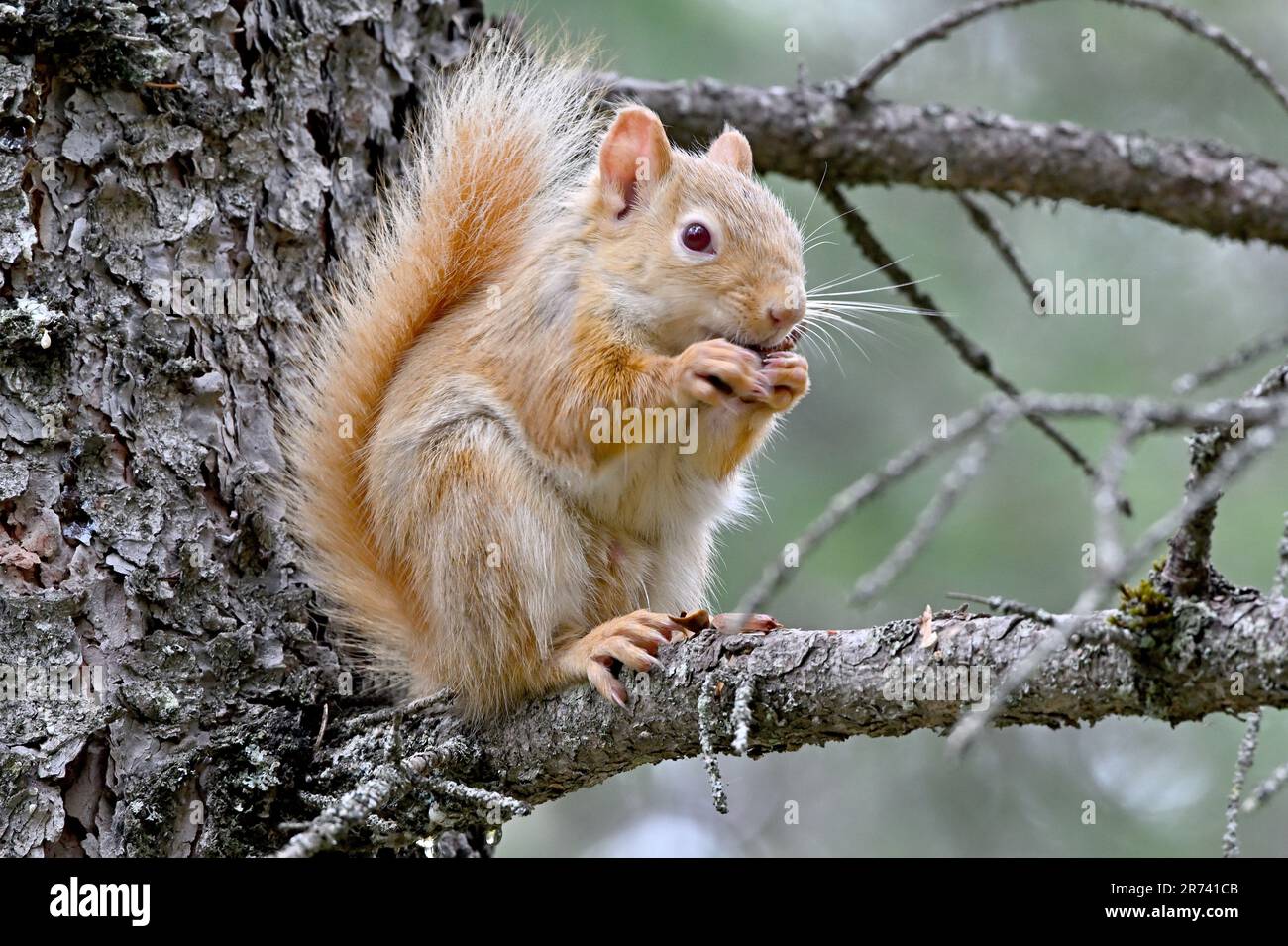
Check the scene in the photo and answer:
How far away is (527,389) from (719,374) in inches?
17.1

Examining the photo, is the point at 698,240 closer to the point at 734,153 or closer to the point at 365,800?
the point at 734,153

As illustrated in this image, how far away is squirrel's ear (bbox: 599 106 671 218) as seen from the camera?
107 inches

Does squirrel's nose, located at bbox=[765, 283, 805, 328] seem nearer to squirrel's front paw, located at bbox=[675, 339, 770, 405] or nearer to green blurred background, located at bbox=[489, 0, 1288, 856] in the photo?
squirrel's front paw, located at bbox=[675, 339, 770, 405]

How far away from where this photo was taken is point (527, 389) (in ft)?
8.49

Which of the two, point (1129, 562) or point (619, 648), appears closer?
point (1129, 562)

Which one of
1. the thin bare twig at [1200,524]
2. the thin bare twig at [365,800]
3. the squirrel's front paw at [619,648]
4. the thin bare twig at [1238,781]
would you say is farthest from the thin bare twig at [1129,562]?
the squirrel's front paw at [619,648]

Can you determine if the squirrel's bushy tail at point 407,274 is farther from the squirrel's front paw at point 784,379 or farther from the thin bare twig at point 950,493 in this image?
the thin bare twig at point 950,493

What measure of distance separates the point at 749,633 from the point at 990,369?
3.27ft

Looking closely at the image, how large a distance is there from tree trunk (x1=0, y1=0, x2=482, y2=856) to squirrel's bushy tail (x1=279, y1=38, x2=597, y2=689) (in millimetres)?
83

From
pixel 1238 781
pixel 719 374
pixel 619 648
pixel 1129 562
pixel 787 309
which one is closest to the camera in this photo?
pixel 1129 562

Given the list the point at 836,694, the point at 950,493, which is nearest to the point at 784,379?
the point at 836,694

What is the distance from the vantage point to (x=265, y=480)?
8.20 ft

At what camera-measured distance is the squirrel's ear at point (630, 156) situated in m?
2.72
